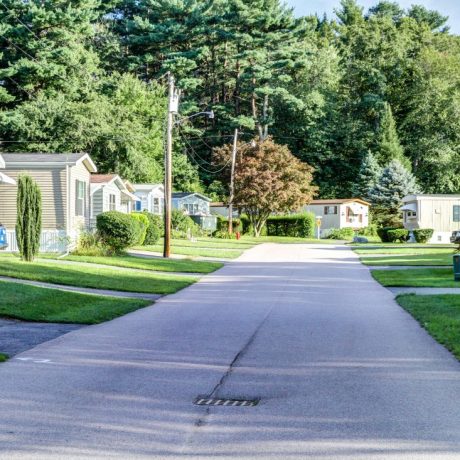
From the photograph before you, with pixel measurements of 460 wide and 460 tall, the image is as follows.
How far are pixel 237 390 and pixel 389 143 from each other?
70.4 metres

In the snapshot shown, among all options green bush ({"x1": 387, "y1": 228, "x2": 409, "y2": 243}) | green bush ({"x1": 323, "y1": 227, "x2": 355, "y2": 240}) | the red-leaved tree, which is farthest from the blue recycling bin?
green bush ({"x1": 323, "y1": 227, "x2": 355, "y2": 240})

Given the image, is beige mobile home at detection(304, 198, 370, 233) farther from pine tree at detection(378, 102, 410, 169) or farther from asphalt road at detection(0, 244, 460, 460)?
asphalt road at detection(0, 244, 460, 460)

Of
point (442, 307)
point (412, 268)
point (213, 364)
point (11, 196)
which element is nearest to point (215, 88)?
point (11, 196)

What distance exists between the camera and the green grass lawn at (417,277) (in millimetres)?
21656

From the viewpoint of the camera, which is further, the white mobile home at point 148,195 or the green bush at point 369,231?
the green bush at point 369,231

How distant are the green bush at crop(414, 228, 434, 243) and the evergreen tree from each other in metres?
15.3

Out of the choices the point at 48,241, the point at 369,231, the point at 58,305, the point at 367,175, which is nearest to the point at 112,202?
the point at 48,241

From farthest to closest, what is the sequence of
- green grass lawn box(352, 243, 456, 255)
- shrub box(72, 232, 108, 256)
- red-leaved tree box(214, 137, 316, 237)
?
red-leaved tree box(214, 137, 316, 237) → green grass lawn box(352, 243, 456, 255) → shrub box(72, 232, 108, 256)

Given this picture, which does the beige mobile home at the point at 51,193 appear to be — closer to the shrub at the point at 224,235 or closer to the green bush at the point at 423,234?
the shrub at the point at 224,235

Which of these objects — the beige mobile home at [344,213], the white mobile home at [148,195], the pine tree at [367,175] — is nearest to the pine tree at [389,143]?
the pine tree at [367,175]

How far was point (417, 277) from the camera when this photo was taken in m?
24.1

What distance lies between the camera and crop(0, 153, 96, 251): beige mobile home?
103 ft

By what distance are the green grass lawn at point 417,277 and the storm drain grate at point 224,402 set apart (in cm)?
1448

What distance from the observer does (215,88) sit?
79188 mm
